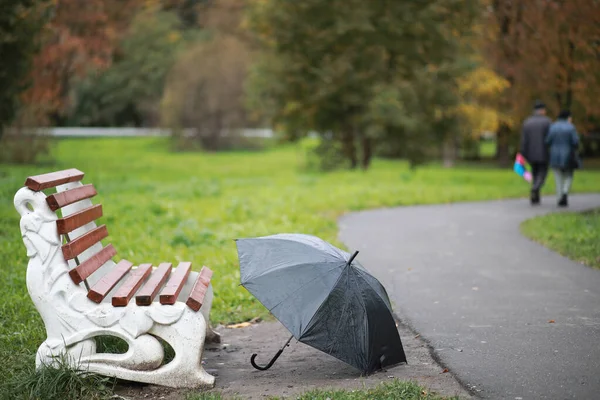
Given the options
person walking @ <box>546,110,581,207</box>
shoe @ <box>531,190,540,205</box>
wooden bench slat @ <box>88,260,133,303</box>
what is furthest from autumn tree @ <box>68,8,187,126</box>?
wooden bench slat @ <box>88,260,133,303</box>

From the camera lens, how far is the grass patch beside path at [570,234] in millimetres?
9227

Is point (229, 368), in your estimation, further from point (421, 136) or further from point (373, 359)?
point (421, 136)

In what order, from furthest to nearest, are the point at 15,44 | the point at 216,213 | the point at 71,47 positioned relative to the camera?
Result: the point at 71,47
the point at 15,44
the point at 216,213

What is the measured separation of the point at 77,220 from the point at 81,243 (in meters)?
0.15

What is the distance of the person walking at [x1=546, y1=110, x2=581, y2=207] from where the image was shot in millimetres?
14055

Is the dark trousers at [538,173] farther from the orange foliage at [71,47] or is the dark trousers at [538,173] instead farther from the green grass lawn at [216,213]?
the orange foliage at [71,47]

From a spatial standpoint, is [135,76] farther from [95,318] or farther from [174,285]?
[95,318]

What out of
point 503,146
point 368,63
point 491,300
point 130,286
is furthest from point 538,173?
point 503,146

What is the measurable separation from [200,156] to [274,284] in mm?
30193

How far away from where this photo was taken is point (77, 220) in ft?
16.9

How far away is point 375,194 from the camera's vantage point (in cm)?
1571

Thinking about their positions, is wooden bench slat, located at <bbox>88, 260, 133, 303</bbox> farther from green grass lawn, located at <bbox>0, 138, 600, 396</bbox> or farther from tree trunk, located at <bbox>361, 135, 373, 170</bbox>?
tree trunk, located at <bbox>361, 135, 373, 170</bbox>

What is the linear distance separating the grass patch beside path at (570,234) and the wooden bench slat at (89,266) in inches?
211

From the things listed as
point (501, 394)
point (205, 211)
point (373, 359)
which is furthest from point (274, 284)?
point (205, 211)
